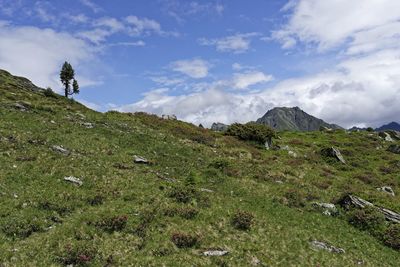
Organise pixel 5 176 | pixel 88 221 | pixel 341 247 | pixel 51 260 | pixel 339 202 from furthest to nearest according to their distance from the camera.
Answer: pixel 339 202
pixel 5 176
pixel 341 247
pixel 88 221
pixel 51 260

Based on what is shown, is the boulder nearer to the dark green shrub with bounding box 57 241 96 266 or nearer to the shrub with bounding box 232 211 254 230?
the shrub with bounding box 232 211 254 230

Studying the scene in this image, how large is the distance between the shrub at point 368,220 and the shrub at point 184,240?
44.5ft

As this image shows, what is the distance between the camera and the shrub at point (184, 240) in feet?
64.8

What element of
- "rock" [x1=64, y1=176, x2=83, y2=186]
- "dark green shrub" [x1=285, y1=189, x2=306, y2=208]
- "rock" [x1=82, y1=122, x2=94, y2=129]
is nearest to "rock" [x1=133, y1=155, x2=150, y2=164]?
"rock" [x1=64, y1=176, x2=83, y2=186]

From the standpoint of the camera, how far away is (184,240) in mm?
19969

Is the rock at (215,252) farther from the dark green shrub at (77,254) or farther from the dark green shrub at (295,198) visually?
the dark green shrub at (295,198)

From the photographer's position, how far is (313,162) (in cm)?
5447

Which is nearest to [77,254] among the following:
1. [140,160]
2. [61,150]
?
[61,150]

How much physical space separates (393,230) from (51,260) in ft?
70.8

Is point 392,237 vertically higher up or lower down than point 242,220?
lower down

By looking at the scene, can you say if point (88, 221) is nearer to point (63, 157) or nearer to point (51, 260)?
point (51, 260)

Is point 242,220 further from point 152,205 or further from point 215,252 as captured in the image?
point 152,205

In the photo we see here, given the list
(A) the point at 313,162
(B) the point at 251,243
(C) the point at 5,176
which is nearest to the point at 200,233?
(B) the point at 251,243

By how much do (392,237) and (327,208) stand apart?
5245mm
